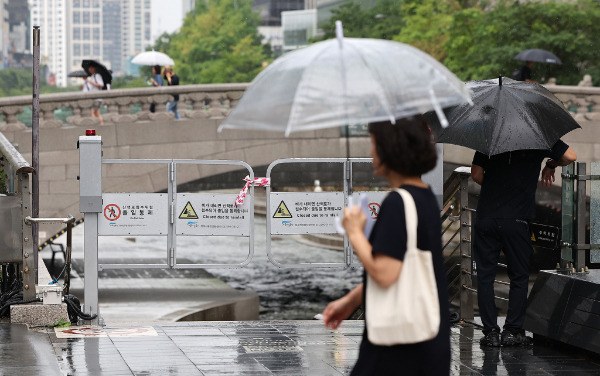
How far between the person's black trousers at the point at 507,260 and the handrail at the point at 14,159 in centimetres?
372

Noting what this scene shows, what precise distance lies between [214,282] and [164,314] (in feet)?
20.9

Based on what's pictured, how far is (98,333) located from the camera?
8.42 metres

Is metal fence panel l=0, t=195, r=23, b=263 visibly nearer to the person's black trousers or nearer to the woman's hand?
the person's black trousers

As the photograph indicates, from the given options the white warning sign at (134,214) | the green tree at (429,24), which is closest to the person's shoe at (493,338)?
the white warning sign at (134,214)

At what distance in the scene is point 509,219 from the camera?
297 inches

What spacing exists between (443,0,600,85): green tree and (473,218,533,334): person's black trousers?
2743 centimetres

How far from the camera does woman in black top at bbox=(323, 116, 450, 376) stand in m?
3.83

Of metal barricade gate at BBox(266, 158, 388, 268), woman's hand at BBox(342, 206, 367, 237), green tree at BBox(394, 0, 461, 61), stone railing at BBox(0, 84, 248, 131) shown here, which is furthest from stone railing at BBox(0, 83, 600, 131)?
woman's hand at BBox(342, 206, 367, 237)

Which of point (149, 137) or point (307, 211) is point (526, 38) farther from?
point (307, 211)

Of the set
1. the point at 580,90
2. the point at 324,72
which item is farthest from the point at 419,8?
the point at 324,72

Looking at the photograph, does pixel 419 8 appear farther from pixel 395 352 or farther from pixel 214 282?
pixel 395 352

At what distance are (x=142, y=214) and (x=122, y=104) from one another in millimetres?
15386

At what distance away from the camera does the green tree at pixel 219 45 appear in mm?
61375

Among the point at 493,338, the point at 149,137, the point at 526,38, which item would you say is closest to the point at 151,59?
the point at 149,137
